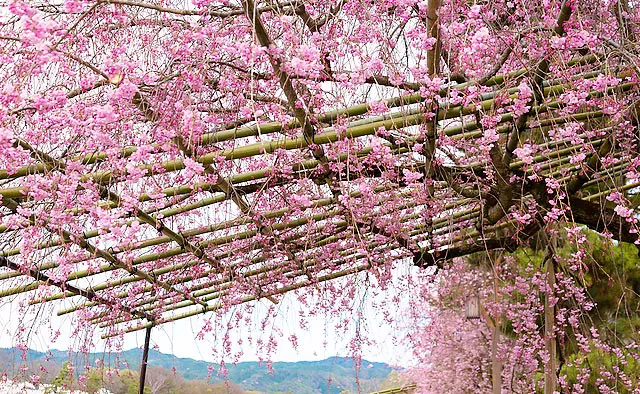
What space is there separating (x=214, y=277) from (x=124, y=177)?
6.55 feet

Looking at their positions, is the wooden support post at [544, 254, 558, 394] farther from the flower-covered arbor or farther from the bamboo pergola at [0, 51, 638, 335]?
the flower-covered arbor

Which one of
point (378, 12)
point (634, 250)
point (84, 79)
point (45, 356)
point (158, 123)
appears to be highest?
point (634, 250)

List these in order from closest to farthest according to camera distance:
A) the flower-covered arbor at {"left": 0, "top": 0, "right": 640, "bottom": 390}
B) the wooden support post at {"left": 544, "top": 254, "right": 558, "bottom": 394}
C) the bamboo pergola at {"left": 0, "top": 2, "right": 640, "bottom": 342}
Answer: the flower-covered arbor at {"left": 0, "top": 0, "right": 640, "bottom": 390}
the bamboo pergola at {"left": 0, "top": 2, "right": 640, "bottom": 342}
the wooden support post at {"left": 544, "top": 254, "right": 558, "bottom": 394}

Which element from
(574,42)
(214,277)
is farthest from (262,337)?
(574,42)

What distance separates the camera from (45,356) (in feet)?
12.4

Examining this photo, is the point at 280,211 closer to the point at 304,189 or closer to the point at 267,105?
the point at 304,189

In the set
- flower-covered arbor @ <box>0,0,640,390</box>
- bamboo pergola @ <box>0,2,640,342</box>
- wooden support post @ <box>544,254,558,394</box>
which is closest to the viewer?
flower-covered arbor @ <box>0,0,640,390</box>

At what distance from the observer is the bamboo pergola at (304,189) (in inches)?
84.6

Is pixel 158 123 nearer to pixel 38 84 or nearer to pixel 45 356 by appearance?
pixel 38 84

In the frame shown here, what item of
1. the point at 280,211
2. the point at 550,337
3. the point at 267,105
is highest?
the point at 267,105

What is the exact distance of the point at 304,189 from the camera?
2602mm

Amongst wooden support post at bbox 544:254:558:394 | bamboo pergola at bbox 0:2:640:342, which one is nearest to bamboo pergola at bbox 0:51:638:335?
bamboo pergola at bbox 0:2:640:342

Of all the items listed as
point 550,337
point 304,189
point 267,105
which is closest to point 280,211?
point 304,189

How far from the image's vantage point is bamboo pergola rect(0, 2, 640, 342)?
215 cm
